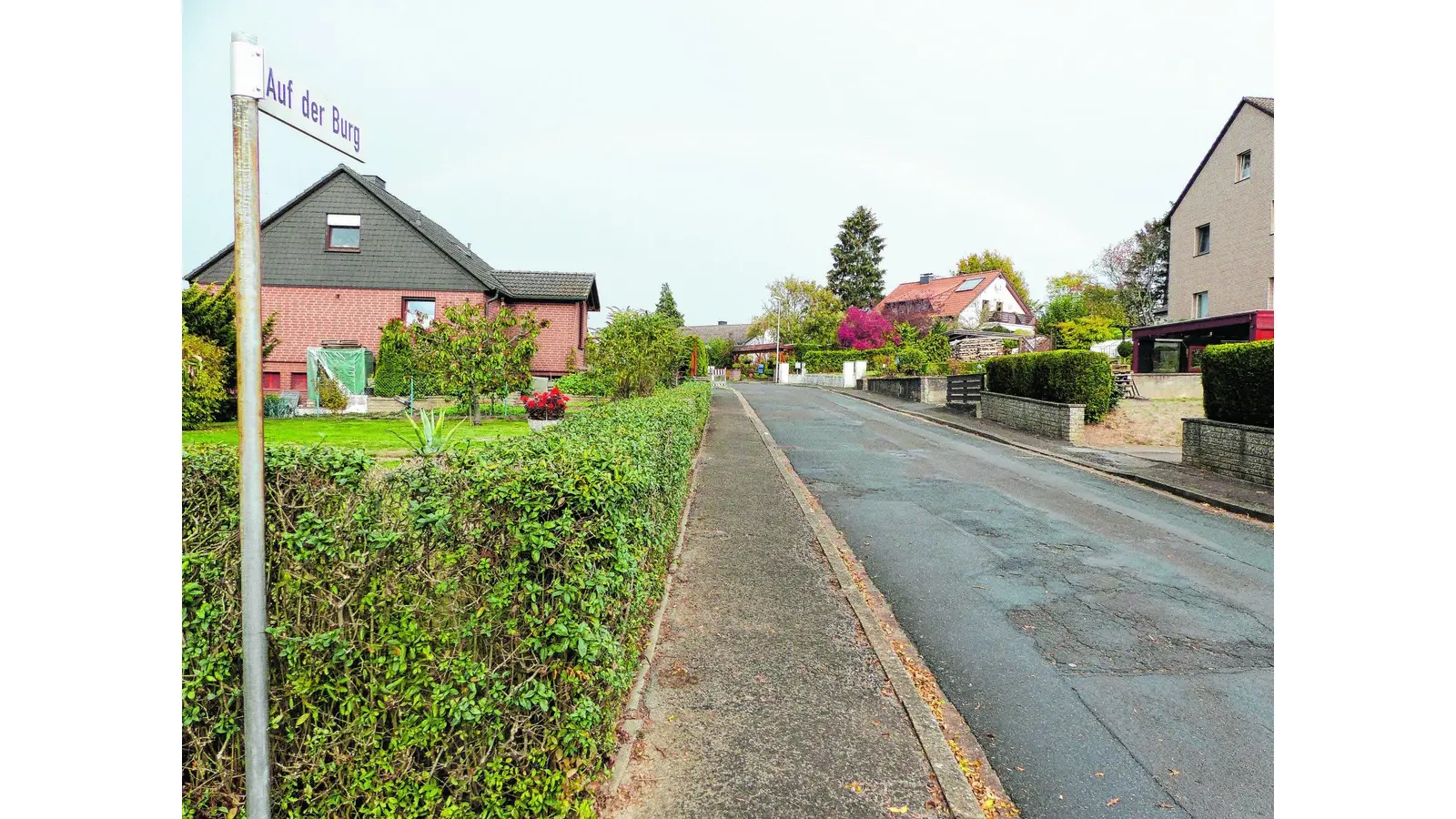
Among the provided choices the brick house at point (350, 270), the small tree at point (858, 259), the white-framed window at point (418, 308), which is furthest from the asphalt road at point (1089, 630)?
the small tree at point (858, 259)

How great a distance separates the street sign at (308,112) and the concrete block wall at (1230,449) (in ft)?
43.9

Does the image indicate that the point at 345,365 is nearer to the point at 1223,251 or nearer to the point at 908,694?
the point at 908,694

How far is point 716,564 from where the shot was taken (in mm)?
6703

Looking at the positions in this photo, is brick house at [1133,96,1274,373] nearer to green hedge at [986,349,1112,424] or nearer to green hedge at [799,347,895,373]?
green hedge at [986,349,1112,424]

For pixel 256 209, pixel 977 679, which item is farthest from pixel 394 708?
pixel 977 679

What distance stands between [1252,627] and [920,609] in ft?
8.19

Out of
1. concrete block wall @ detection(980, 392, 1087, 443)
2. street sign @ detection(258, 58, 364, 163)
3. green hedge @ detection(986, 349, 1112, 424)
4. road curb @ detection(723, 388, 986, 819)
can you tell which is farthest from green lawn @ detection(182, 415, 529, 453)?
green hedge @ detection(986, 349, 1112, 424)

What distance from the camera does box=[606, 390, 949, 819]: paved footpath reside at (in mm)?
3191

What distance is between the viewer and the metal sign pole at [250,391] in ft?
7.21

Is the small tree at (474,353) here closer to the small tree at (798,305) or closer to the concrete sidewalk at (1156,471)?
the concrete sidewalk at (1156,471)

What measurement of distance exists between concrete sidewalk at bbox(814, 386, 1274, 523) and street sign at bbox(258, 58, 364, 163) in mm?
10591

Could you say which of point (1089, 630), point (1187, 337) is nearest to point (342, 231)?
point (1089, 630)

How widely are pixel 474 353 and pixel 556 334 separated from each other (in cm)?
1304

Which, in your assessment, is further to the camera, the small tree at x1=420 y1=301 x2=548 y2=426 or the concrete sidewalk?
the small tree at x1=420 y1=301 x2=548 y2=426
